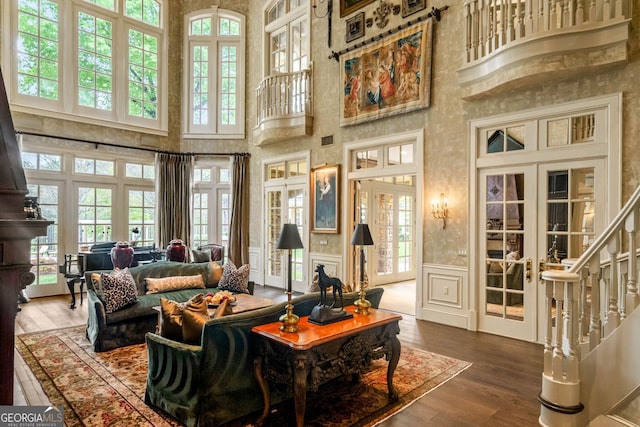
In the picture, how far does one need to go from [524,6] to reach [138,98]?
7671 mm

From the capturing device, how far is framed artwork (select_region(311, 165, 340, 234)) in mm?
7098

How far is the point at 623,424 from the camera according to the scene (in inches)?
98.9

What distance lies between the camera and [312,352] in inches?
101

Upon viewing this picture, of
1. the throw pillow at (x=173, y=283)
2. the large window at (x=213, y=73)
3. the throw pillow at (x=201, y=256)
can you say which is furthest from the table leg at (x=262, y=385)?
the large window at (x=213, y=73)

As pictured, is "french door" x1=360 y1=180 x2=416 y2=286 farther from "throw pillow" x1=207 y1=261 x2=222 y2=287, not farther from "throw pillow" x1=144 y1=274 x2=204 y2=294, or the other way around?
"throw pillow" x1=144 y1=274 x2=204 y2=294

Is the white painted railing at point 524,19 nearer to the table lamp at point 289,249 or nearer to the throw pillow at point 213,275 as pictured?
the table lamp at point 289,249

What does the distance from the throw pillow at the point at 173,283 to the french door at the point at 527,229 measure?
158 inches

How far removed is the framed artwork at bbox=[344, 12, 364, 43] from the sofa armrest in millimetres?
5953

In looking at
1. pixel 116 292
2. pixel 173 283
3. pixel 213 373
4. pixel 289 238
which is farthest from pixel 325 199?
pixel 213 373

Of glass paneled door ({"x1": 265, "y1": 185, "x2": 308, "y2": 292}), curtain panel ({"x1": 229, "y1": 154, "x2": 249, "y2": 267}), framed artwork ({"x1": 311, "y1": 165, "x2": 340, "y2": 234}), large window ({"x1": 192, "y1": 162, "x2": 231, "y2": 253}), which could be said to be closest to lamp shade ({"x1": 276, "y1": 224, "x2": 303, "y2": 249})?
framed artwork ({"x1": 311, "y1": 165, "x2": 340, "y2": 234})

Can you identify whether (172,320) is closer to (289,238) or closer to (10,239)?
(289,238)

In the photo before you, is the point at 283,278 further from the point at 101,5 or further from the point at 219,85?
the point at 101,5

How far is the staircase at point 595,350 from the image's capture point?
101 inches

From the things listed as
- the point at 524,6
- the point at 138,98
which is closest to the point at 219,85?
the point at 138,98
